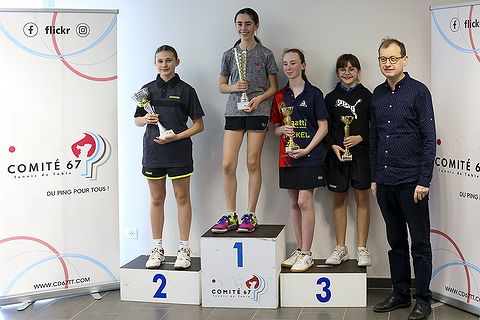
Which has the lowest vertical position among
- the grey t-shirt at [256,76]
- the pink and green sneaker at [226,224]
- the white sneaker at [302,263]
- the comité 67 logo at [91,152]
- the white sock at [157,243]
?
the white sneaker at [302,263]

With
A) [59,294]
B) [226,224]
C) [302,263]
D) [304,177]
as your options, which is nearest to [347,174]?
[304,177]

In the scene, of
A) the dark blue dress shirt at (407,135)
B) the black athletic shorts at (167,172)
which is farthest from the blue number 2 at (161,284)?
the dark blue dress shirt at (407,135)

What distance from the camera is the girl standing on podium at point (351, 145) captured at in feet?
15.5

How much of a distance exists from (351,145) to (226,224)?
1004 millimetres

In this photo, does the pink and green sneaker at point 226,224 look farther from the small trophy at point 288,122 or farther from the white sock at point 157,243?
the small trophy at point 288,122

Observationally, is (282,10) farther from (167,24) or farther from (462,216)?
(462,216)

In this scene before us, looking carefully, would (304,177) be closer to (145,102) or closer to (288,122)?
(288,122)

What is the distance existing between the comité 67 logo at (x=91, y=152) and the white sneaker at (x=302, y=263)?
150 cm

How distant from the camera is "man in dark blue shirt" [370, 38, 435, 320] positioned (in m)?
4.05

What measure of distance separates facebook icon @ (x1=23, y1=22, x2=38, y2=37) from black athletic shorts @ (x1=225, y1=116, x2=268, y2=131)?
1.41 metres

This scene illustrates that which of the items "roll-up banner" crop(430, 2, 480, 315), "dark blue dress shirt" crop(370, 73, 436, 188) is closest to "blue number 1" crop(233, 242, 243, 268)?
"dark blue dress shirt" crop(370, 73, 436, 188)

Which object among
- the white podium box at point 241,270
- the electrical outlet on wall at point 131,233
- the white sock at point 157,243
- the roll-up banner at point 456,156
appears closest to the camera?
the roll-up banner at point 456,156

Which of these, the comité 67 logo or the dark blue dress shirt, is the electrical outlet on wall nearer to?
the comité 67 logo

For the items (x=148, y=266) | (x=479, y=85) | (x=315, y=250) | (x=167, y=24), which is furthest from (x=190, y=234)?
(x=479, y=85)
